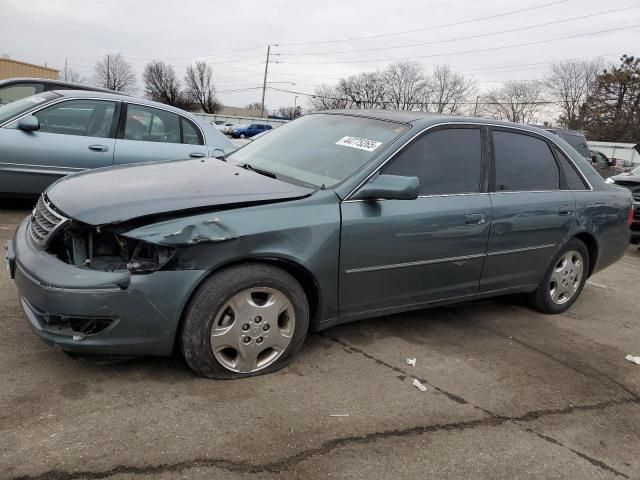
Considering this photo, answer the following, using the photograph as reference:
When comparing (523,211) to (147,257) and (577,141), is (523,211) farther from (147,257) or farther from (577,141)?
(577,141)

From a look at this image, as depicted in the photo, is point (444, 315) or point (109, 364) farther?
point (444, 315)

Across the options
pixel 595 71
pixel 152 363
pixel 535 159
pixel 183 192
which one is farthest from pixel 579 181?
pixel 595 71

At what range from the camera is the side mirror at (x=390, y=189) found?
3232 mm

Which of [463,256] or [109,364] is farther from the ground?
[463,256]

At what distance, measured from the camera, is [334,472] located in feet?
7.66

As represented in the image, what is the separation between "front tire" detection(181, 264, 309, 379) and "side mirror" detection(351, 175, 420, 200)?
684 mm

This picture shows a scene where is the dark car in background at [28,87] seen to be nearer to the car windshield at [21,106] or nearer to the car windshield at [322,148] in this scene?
the car windshield at [21,106]

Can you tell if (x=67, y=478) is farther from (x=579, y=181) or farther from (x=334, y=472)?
(x=579, y=181)

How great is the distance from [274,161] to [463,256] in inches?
57.7

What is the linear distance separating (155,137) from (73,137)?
2.99 ft

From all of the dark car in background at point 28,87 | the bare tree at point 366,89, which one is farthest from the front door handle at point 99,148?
the bare tree at point 366,89

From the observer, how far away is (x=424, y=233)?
352cm

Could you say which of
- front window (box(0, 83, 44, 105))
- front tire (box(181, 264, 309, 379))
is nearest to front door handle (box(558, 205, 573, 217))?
front tire (box(181, 264, 309, 379))

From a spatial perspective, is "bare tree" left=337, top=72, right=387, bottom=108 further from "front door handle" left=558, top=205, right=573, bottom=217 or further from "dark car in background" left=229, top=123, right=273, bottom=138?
"front door handle" left=558, top=205, right=573, bottom=217
